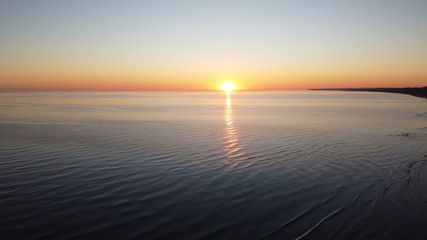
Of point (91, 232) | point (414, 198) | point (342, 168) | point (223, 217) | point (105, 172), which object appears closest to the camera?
point (91, 232)

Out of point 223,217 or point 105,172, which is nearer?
point 223,217

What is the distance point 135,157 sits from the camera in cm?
1725

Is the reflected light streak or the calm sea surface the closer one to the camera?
the calm sea surface

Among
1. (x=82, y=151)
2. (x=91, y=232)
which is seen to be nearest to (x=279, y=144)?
(x=82, y=151)

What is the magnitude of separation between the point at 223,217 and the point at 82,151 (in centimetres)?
1325

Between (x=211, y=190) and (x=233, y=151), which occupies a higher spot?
(x=211, y=190)

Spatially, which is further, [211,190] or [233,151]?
[233,151]

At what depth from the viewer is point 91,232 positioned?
26.4ft

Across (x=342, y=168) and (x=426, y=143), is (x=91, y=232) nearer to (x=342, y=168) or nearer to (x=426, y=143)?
(x=342, y=168)

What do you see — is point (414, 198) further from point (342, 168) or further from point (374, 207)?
point (342, 168)

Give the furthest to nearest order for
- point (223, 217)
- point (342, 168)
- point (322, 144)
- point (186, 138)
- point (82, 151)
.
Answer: point (186, 138) < point (322, 144) < point (82, 151) < point (342, 168) < point (223, 217)

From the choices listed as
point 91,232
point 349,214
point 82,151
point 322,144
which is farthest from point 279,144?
point 91,232

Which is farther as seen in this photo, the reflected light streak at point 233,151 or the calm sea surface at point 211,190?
the reflected light streak at point 233,151

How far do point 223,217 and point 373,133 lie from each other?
952 inches
